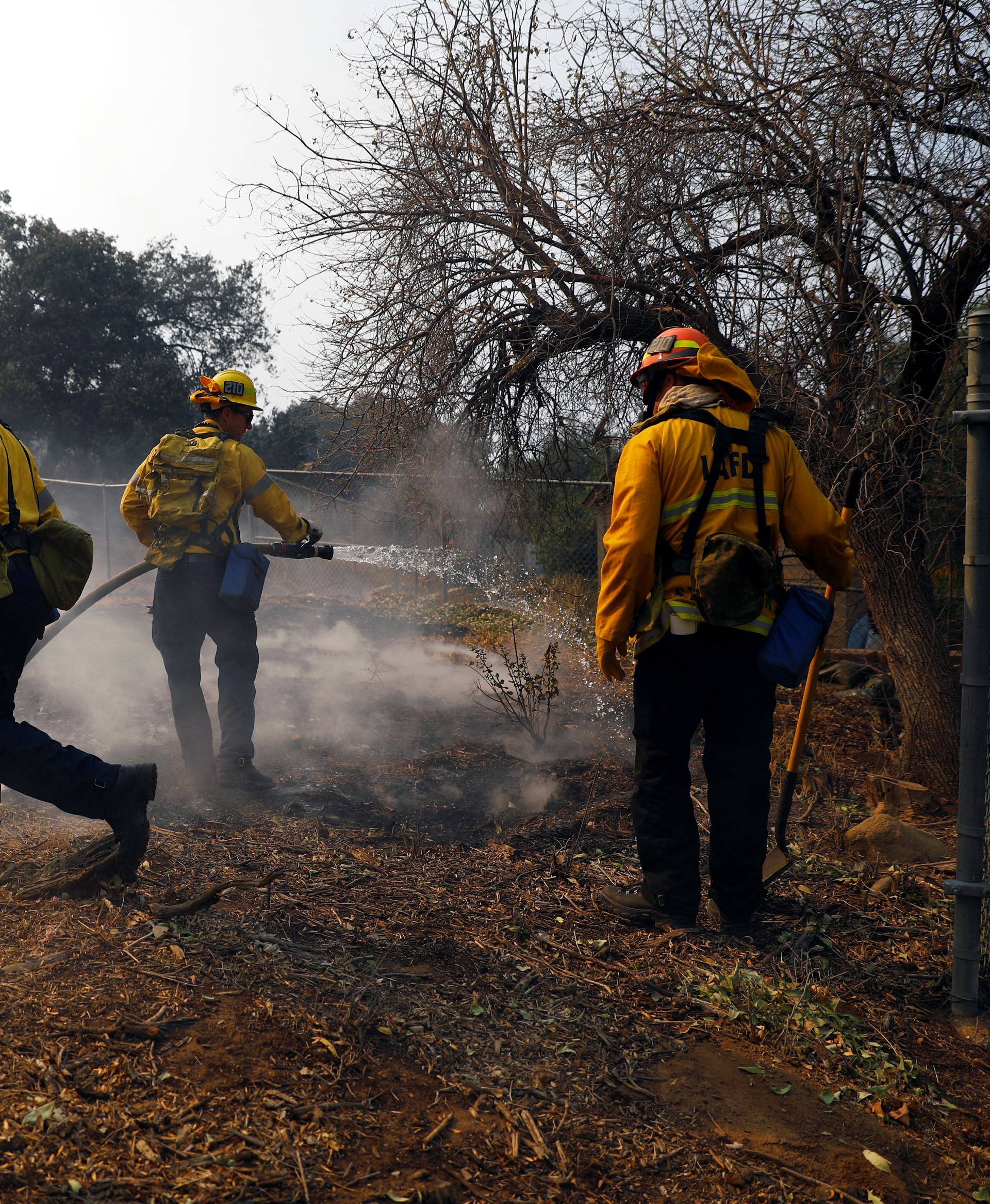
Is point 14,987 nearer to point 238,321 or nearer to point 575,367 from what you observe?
point 575,367

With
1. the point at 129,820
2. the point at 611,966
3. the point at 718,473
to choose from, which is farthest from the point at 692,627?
the point at 129,820

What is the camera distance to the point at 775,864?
349 cm

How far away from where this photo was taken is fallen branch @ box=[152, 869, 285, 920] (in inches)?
112

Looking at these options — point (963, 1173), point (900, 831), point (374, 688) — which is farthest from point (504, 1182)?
point (374, 688)

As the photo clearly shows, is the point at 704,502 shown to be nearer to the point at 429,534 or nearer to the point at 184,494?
the point at 184,494

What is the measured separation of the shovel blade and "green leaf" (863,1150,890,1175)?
1.34 metres

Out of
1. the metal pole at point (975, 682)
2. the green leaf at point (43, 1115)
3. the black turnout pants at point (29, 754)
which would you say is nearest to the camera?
the green leaf at point (43, 1115)

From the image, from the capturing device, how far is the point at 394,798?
16.5ft

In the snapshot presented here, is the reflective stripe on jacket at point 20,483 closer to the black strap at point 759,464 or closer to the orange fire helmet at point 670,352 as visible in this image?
the orange fire helmet at point 670,352

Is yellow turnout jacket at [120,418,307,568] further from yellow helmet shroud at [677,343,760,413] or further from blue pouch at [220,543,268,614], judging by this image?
yellow helmet shroud at [677,343,760,413]

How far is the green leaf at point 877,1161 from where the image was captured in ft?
6.57

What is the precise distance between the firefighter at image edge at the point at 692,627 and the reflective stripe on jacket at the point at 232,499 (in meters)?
2.24

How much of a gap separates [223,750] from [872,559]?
146 inches

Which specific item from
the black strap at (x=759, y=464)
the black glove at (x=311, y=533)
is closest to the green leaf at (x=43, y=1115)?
the black strap at (x=759, y=464)
